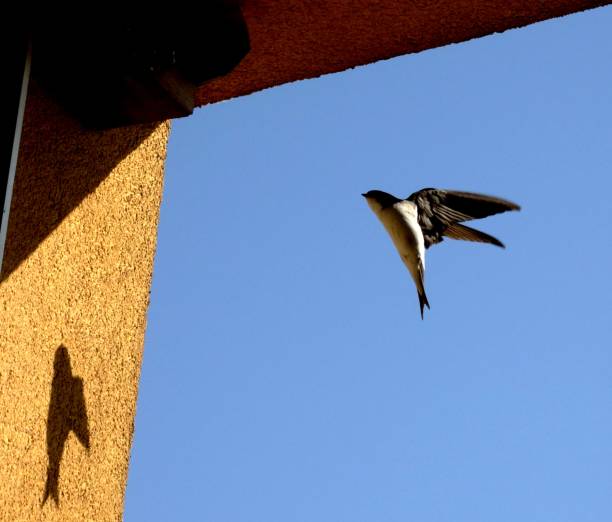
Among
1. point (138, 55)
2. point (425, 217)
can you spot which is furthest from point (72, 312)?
point (425, 217)

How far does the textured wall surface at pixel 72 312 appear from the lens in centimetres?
233

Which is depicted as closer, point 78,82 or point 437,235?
point 78,82

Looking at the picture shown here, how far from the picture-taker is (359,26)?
2553 millimetres

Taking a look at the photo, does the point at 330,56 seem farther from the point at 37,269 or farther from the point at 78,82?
the point at 37,269

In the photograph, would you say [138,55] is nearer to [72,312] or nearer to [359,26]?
[359,26]

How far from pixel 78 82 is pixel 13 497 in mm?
A: 1064

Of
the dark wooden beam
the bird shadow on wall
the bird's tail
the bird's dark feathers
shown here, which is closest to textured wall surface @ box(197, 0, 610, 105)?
the dark wooden beam

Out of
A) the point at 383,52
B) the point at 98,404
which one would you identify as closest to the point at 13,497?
the point at 98,404

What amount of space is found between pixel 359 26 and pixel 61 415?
1.30 metres

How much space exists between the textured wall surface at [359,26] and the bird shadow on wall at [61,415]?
3.28 ft

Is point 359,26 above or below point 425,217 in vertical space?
above

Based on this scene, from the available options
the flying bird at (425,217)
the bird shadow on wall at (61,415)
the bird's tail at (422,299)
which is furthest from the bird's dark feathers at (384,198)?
the bird shadow on wall at (61,415)

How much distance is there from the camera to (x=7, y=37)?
2094 mm

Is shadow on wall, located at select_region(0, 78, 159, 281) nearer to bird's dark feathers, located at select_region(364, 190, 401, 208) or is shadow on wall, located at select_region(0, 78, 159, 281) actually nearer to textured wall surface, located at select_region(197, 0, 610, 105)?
textured wall surface, located at select_region(197, 0, 610, 105)
